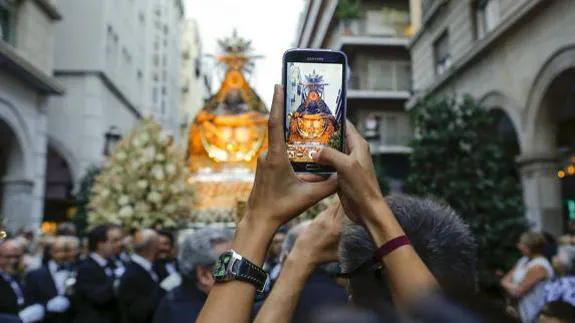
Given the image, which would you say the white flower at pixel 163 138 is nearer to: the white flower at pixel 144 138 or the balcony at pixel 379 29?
the white flower at pixel 144 138

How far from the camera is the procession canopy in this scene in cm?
1040

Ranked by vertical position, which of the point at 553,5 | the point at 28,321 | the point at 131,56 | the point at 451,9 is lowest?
the point at 28,321

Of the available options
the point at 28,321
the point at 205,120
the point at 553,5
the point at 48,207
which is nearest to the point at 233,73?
the point at 205,120

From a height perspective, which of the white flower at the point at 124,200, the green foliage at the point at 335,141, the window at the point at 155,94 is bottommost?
the white flower at the point at 124,200

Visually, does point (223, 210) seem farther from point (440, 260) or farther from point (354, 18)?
point (354, 18)

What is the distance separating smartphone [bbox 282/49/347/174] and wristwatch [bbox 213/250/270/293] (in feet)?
1.02

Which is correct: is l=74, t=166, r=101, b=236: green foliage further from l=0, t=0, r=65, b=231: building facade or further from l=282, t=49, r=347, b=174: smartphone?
l=282, t=49, r=347, b=174: smartphone

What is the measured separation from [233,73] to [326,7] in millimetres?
26776

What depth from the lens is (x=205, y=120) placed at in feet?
40.0

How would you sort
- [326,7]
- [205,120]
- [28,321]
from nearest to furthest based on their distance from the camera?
[28,321]
[205,120]
[326,7]

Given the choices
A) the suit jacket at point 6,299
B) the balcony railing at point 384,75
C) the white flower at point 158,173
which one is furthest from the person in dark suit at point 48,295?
the balcony railing at point 384,75

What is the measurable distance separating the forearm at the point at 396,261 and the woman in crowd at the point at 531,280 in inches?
209

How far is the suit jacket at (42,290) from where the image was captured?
6.46m

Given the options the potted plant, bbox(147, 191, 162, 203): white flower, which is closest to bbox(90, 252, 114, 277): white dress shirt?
bbox(147, 191, 162, 203): white flower
